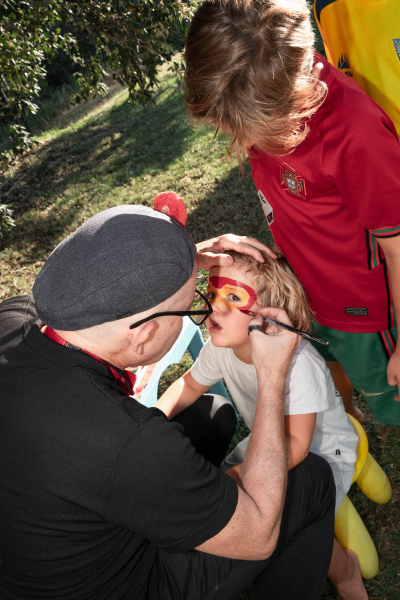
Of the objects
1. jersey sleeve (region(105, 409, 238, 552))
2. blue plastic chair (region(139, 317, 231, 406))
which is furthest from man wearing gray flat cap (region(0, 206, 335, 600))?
blue plastic chair (region(139, 317, 231, 406))

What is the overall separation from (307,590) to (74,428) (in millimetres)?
1100

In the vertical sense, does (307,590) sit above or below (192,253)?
below

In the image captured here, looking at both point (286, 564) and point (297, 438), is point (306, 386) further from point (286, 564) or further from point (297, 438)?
point (286, 564)

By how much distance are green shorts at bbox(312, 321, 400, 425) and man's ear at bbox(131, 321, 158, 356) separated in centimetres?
97

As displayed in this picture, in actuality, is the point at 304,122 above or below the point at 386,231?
above

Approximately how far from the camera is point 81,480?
1244 millimetres

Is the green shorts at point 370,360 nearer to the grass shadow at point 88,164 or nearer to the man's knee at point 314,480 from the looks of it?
the man's knee at point 314,480

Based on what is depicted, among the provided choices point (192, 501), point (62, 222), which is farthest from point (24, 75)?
point (192, 501)

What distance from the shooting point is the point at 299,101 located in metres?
1.49

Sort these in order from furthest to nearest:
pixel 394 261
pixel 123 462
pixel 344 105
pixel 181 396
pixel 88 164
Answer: pixel 88 164, pixel 181 396, pixel 394 261, pixel 344 105, pixel 123 462

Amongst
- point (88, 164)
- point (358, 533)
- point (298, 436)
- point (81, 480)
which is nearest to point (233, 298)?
point (298, 436)

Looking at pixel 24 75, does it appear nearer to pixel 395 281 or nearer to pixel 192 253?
pixel 192 253

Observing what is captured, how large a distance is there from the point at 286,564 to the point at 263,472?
1.58ft

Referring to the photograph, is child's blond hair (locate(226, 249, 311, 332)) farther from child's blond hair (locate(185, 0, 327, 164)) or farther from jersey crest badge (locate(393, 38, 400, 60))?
jersey crest badge (locate(393, 38, 400, 60))
